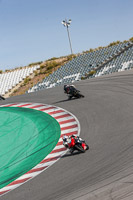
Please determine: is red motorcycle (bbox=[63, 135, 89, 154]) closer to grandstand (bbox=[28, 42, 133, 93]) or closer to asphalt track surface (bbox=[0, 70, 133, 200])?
asphalt track surface (bbox=[0, 70, 133, 200])

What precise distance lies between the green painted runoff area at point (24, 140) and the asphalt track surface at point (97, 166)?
1732mm

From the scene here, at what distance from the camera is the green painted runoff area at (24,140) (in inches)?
520

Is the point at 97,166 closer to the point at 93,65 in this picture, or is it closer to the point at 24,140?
the point at 24,140

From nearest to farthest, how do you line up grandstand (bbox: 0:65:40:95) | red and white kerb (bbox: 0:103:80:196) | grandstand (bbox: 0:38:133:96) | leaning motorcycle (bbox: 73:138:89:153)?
red and white kerb (bbox: 0:103:80:196) < leaning motorcycle (bbox: 73:138:89:153) < grandstand (bbox: 0:38:133:96) < grandstand (bbox: 0:65:40:95)

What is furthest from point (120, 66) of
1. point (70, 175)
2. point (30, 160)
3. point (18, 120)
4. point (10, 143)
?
point (70, 175)

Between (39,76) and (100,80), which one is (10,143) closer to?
(100,80)

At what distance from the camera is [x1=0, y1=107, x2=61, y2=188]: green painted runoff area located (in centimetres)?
1320

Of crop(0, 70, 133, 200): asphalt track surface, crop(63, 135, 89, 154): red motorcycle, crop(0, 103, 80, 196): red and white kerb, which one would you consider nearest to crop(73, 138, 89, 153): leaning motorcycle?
crop(63, 135, 89, 154): red motorcycle

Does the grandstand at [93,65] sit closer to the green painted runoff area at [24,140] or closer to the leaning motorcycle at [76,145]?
the green painted runoff area at [24,140]

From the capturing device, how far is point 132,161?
10.2m

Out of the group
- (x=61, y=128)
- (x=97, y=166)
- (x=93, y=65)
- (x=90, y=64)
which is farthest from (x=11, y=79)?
(x=97, y=166)

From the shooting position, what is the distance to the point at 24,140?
54.1ft

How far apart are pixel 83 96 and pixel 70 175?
12958 millimetres

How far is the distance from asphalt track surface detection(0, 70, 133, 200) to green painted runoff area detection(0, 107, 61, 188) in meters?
1.73
